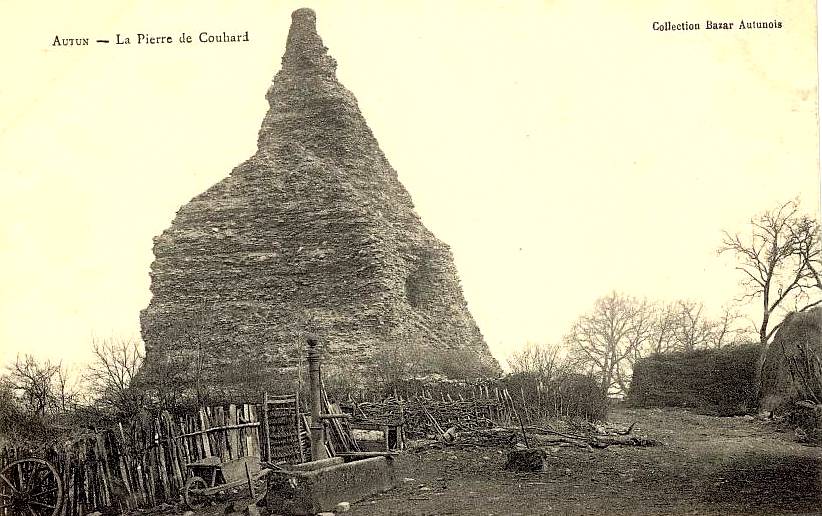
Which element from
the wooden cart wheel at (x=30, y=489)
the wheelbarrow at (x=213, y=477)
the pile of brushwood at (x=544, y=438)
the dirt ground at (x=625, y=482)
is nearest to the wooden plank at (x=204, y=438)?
the wheelbarrow at (x=213, y=477)

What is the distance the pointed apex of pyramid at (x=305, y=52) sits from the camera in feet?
106

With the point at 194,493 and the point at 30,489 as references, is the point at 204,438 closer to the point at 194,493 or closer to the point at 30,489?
the point at 194,493

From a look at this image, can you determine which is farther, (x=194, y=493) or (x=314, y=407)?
(x=314, y=407)

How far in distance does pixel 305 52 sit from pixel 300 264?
35.1 feet

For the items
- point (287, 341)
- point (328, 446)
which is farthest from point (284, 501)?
point (287, 341)

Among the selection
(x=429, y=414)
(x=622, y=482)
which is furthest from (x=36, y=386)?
(x=622, y=482)

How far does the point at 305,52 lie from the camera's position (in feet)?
106

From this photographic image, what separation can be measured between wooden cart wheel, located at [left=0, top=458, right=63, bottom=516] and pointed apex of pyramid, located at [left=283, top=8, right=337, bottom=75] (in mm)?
25544

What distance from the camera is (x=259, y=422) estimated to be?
13.2 m

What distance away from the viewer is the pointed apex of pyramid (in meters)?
32.4

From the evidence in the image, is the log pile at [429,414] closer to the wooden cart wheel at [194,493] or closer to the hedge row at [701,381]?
the wooden cart wheel at [194,493]

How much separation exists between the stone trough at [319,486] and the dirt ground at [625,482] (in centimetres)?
26

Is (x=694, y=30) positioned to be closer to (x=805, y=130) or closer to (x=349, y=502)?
(x=805, y=130)

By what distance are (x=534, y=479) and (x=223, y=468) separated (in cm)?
509
